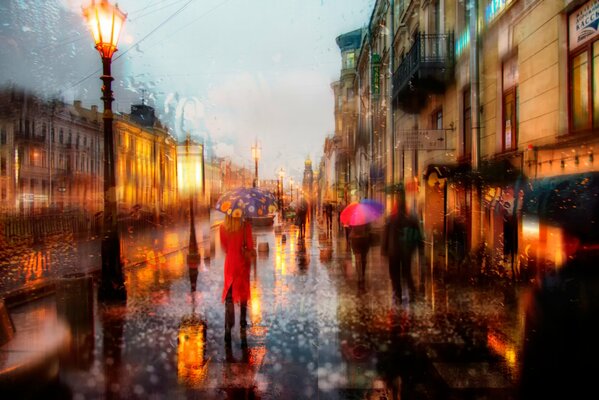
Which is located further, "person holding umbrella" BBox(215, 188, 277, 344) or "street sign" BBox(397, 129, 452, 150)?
"street sign" BBox(397, 129, 452, 150)

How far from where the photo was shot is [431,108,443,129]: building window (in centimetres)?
1823

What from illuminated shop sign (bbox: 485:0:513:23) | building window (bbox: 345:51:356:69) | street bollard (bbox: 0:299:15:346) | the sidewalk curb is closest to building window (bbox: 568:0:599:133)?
illuminated shop sign (bbox: 485:0:513:23)

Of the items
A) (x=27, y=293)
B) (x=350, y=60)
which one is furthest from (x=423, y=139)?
(x=350, y=60)

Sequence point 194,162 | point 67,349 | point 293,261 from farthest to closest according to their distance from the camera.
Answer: point 194,162, point 293,261, point 67,349

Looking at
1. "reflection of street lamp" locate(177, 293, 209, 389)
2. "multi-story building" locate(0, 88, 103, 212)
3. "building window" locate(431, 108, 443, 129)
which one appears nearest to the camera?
"reflection of street lamp" locate(177, 293, 209, 389)

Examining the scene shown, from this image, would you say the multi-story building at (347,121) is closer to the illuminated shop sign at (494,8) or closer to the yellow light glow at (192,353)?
the illuminated shop sign at (494,8)

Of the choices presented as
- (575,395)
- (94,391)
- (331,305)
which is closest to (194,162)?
(331,305)

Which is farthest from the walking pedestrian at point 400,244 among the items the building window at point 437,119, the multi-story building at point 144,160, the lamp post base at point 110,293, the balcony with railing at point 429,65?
the multi-story building at point 144,160

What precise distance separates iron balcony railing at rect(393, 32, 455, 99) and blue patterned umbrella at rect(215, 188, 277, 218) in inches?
460

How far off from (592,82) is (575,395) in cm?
590

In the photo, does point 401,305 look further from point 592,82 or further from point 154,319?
point 592,82

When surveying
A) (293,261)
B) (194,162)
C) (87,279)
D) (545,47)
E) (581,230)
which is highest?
(545,47)

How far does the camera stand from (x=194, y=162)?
18.7 m

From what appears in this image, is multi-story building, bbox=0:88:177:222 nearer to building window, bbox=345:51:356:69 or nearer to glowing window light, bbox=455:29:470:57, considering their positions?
glowing window light, bbox=455:29:470:57
